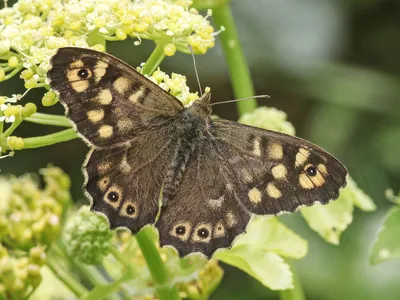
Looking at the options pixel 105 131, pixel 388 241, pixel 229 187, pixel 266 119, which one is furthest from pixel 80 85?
pixel 388 241

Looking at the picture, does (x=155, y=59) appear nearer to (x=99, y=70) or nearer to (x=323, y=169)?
(x=99, y=70)

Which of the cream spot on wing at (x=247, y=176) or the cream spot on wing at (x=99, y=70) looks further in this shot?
the cream spot on wing at (x=247, y=176)

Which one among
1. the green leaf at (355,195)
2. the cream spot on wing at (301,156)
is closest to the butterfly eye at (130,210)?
the cream spot on wing at (301,156)

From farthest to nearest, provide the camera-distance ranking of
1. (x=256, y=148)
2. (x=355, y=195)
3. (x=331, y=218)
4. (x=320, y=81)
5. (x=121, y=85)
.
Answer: (x=320, y=81) < (x=355, y=195) < (x=331, y=218) < (x=256, y=148) < (x=121, y=85)

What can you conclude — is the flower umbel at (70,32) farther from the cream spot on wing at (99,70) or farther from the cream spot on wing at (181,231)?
the cream spot on wing at (181,231)

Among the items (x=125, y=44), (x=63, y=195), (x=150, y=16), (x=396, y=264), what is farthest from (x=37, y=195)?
(x=125, y=44)

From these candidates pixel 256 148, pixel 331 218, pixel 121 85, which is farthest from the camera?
pixel 331 218

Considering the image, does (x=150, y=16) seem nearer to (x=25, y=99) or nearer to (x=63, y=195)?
(x=63, y=195)
